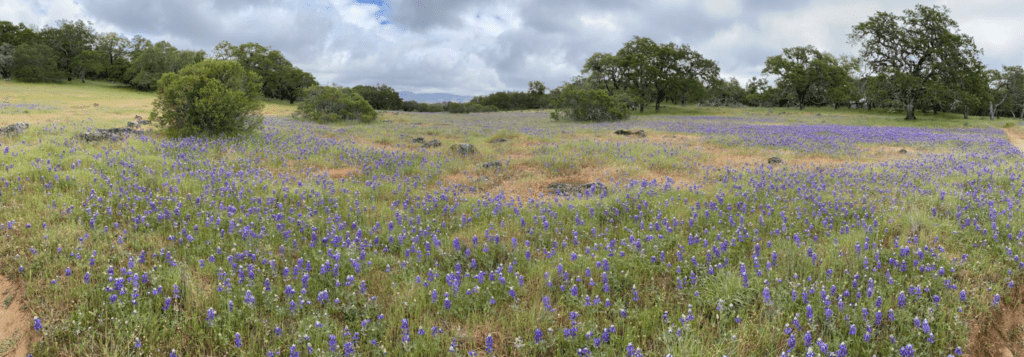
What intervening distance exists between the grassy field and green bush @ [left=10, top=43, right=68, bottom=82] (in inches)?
2647

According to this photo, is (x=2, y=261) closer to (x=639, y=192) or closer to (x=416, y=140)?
(x=639, y=192)

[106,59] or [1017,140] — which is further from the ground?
[106,59]

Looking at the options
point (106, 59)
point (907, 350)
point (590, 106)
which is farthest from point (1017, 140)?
point (106, 59)

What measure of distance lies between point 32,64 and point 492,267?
7691cm

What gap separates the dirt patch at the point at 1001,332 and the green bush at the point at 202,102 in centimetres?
1678

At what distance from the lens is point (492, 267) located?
466 cm

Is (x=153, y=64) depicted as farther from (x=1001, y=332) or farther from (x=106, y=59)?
(x=1001, y=332)

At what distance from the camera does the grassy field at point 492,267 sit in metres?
3.23

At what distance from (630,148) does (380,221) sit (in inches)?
407

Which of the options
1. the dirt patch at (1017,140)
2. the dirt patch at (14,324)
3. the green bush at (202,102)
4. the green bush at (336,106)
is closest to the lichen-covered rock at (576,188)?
the dirt patch at (14,324)

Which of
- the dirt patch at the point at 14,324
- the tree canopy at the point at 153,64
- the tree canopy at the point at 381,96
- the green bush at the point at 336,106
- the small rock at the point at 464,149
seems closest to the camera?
the dirt patch at the point at 14,324

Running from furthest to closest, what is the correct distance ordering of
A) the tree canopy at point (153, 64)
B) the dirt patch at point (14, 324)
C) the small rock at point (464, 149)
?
the tree canopy at point (153, 64), the small rock at point (464, 149), the dirt patch at point (14, 324)

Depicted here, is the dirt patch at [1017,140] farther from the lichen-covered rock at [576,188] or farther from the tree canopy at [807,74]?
the tree canopy at [807,74]

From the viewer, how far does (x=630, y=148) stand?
47.0 ft
